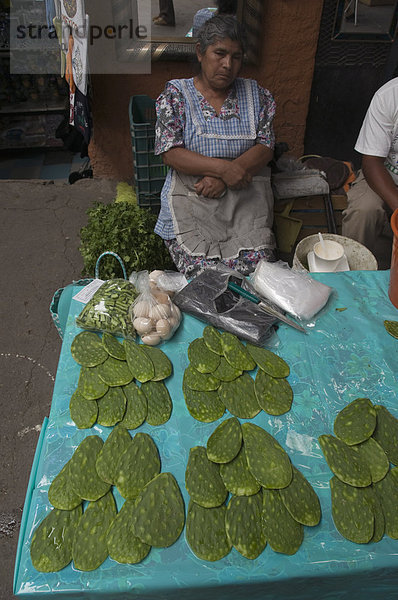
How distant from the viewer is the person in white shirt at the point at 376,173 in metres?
2.48

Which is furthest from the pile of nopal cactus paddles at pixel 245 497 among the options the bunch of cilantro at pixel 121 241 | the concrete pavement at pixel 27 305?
the bunch of cilantro at pixel 121 241

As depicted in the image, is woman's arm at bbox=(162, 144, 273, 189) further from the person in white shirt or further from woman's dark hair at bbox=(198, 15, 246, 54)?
the person in white shirt

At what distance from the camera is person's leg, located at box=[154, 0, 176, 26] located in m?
3.28

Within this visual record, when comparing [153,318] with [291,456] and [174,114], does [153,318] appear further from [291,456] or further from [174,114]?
[174,114]

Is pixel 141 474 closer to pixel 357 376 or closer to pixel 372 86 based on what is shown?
pixel 357 376

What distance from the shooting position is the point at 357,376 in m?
1.48

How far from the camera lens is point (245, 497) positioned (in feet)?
3.81

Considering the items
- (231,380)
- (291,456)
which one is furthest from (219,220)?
(291,456)

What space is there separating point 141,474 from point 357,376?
0.83m

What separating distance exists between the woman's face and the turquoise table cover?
1332 millimetres

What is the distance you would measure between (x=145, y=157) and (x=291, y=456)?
2452 millimetres

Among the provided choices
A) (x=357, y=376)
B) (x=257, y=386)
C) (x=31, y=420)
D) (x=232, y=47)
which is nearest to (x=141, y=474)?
(x=257, y=386)

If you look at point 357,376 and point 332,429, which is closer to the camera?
point 332,429

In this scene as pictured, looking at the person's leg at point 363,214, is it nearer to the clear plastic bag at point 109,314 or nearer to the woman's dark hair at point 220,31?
the woman's dark hair at point 220,31
